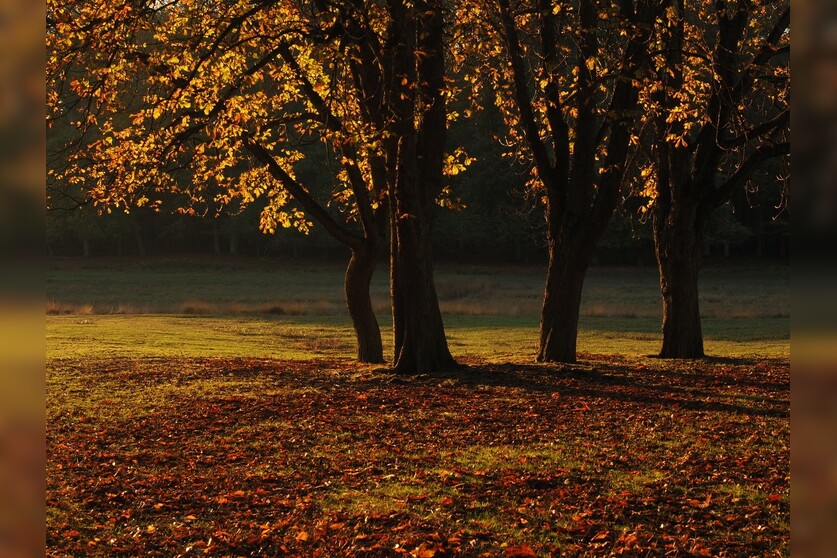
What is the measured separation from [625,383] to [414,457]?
20.2 feet

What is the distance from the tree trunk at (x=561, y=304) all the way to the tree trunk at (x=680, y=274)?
2.74 metres

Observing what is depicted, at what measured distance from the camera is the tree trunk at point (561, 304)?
17219 mm

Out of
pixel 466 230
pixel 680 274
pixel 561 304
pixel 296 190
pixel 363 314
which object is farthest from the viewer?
pixel 466 230

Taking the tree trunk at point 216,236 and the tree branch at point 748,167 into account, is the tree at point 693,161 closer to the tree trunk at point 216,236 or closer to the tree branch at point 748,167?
the tree branch at point 748,167

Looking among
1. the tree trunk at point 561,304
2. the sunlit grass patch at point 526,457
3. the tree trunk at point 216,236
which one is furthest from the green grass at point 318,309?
the sunlit grass patch at point 526,457

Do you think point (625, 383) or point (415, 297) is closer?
point (625, 383)

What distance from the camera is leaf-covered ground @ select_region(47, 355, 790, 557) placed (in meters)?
7.01

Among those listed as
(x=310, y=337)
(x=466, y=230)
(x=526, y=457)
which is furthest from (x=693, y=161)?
(x=466, y=230)

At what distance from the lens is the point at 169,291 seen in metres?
52.4

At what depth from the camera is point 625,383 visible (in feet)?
48.6

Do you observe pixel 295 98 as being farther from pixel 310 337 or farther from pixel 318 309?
pixel 318 309

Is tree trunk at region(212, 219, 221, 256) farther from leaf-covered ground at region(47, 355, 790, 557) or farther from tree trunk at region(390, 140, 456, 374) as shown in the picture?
tree trunk at region(390, 140, 456, 374)

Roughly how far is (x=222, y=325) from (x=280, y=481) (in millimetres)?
24952

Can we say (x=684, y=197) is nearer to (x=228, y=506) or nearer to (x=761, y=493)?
(x=761, y=493)
